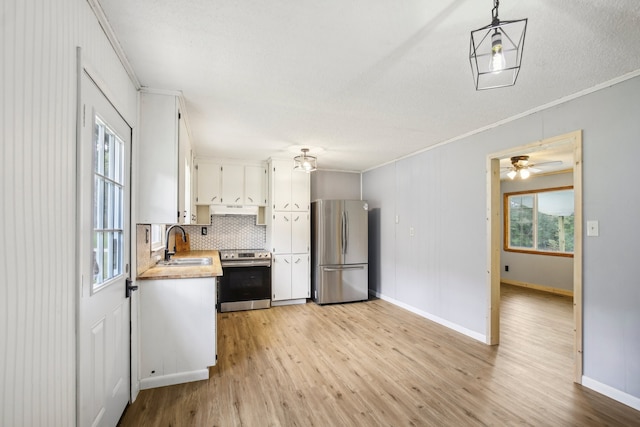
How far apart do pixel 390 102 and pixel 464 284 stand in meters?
2.31

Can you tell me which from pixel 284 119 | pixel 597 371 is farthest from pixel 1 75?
pixel 597 371

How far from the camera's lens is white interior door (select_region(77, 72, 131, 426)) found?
137 centimetres

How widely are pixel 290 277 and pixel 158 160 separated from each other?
3.03m

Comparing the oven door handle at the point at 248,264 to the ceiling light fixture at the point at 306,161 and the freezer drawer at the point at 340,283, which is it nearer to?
the freezer drawer at the point at 340,283

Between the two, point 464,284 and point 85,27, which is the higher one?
point 85,27

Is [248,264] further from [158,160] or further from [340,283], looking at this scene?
[158,160]

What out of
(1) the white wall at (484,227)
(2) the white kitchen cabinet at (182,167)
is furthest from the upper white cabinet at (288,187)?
(2) the white kitchen cabinet at (182,167)

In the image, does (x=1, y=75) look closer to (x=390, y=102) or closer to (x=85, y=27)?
(x=85, y=27)

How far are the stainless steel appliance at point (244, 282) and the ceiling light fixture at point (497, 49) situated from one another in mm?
3687

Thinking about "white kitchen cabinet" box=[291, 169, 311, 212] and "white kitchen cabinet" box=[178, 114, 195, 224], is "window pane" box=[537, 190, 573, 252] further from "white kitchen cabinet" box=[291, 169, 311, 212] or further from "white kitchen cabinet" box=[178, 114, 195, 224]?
"white kitchen cabinet" box=[178, 114, 195, 224]

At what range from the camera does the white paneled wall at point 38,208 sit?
854mm

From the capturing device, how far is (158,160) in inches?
92.5

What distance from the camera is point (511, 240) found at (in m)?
6.82

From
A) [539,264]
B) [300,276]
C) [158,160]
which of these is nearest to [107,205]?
[158,160]
